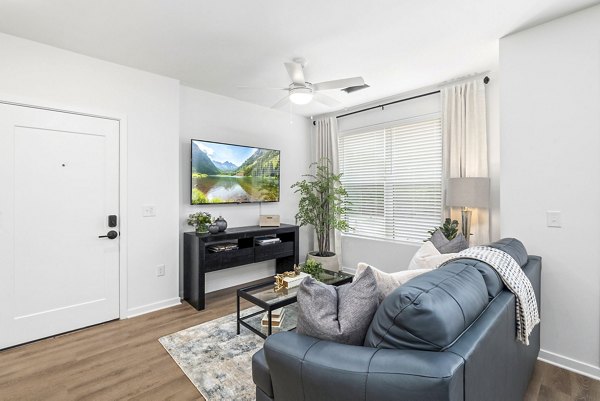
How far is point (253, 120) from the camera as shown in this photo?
4316 millimetres

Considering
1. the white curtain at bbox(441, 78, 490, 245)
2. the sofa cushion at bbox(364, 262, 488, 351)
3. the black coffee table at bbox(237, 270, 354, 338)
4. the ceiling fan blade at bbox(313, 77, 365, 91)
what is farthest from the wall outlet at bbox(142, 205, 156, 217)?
the white curtain at bbox(441, 78, 490, 245)

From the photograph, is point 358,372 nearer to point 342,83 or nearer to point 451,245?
point 451,245

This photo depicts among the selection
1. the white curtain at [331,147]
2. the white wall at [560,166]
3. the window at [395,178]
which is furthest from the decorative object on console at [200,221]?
the white wall at [560,166]

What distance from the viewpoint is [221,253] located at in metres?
3.45

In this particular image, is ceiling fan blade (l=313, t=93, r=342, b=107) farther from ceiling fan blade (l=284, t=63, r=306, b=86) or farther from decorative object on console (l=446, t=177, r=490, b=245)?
decorative object on console (l=446, t=177, r=490, b=245)

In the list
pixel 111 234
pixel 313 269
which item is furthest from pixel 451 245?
pixel 111 234

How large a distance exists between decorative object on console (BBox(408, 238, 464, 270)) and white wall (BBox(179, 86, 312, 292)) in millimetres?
2536

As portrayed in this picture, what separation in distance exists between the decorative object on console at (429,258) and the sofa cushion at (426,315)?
806 mm

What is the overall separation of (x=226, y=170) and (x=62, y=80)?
71.8 inches

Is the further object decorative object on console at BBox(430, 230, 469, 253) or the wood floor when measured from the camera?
decorative object on console at BBox(430, 230, 469, 253)

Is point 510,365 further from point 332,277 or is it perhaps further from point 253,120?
point 253,120

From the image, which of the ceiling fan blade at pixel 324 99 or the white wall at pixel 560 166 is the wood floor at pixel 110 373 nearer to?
the white wall at pixel 560 166

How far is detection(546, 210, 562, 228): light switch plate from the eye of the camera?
7.31 ft

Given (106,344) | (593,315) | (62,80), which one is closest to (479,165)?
(593,315)
